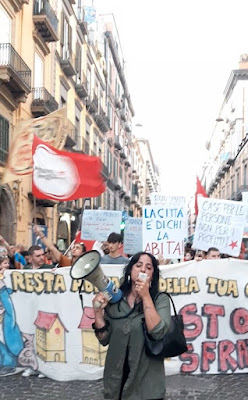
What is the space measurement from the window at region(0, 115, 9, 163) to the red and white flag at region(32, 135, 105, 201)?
8.71 metres

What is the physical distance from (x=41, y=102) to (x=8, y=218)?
14.7 ft

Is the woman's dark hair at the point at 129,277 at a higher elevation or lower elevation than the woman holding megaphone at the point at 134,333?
higher

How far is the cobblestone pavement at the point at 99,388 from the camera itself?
5.16 meters

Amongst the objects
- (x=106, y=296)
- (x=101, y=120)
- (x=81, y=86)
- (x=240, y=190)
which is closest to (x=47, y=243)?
A: (x=106, y=296)

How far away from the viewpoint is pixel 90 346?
19.5 ft

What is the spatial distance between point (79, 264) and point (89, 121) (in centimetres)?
2852

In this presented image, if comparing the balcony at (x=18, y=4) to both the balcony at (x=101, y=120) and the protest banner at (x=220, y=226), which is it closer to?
the protest banner at (x=220, y=226)

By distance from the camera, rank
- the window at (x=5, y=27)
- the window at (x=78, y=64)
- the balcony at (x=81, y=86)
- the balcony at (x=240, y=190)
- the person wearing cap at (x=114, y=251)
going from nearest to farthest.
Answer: the person wearing cap at (x=114, y=251), the window at (x=5, y=27), the balcony at (x=81, y=86), the window at (x=78, y=64), the balcony at (x=240, y=190)

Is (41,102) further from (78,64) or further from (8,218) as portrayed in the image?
(78,64)

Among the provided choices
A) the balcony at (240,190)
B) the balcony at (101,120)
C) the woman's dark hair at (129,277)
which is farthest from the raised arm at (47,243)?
the balcony at (240,190)

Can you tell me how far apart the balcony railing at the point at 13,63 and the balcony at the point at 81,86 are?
9783mm

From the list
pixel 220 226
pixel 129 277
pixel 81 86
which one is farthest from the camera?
pixel 81 86

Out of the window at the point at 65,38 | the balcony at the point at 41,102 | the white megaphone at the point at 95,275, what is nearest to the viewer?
the white megaphone at the point at 95,275

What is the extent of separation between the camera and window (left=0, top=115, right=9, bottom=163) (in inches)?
619
